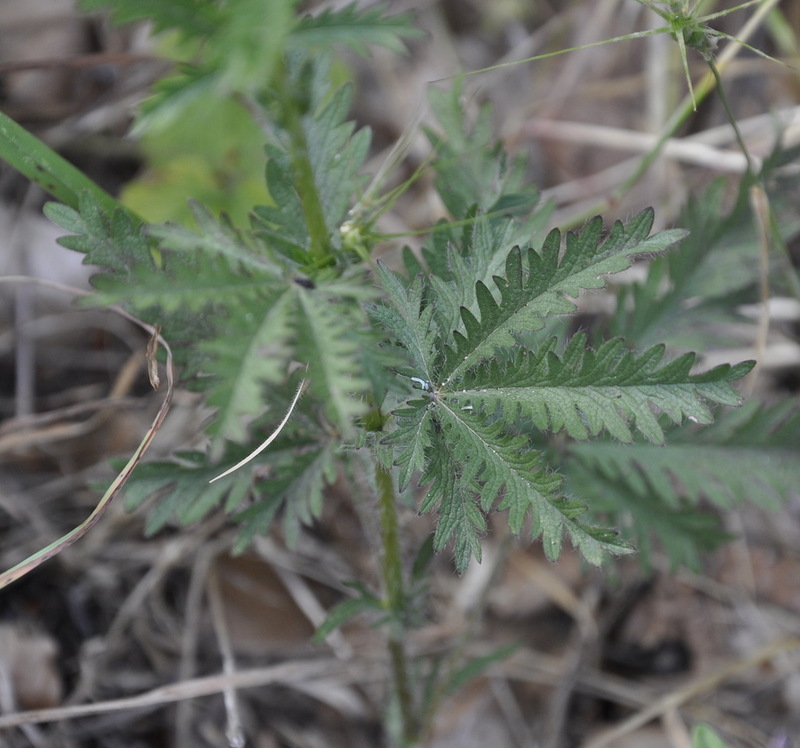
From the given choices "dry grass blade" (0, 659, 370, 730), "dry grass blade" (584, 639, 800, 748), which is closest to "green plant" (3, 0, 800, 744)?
"dry grass blade" (0, 659, 370, 730)

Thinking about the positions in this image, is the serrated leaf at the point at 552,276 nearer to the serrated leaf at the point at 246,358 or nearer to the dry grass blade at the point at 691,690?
the serrated leaf at the point at 246,358

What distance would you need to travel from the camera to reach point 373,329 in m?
1.17

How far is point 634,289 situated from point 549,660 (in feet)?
4.40

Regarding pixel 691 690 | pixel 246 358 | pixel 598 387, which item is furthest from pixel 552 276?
pixel 691 690

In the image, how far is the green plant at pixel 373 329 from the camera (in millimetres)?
993

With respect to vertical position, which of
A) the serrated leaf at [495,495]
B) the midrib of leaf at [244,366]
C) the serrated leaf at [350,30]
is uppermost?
the serrated leaf at [350,30]

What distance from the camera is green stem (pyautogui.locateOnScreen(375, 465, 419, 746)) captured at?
144cm

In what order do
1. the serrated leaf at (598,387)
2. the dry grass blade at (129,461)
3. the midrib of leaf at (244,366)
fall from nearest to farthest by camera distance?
the midrib of leaf at (244,366) < the serrated leaf at (598,387) < the dry grass blade at (129,461)

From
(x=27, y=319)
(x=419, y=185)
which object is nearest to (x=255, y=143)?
(x=419, y=185)

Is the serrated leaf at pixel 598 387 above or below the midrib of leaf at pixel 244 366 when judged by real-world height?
below

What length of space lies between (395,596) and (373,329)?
702 millimetres

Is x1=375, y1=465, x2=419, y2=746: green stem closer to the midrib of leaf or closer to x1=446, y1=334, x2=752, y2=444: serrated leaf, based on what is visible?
x1=446, y1=334, x2=752, y2=444: serrated leaf

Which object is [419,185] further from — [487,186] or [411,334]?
[411,334]

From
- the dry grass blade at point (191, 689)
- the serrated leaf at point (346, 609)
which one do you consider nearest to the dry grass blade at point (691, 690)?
the dry grass blade at point (191, 689)
